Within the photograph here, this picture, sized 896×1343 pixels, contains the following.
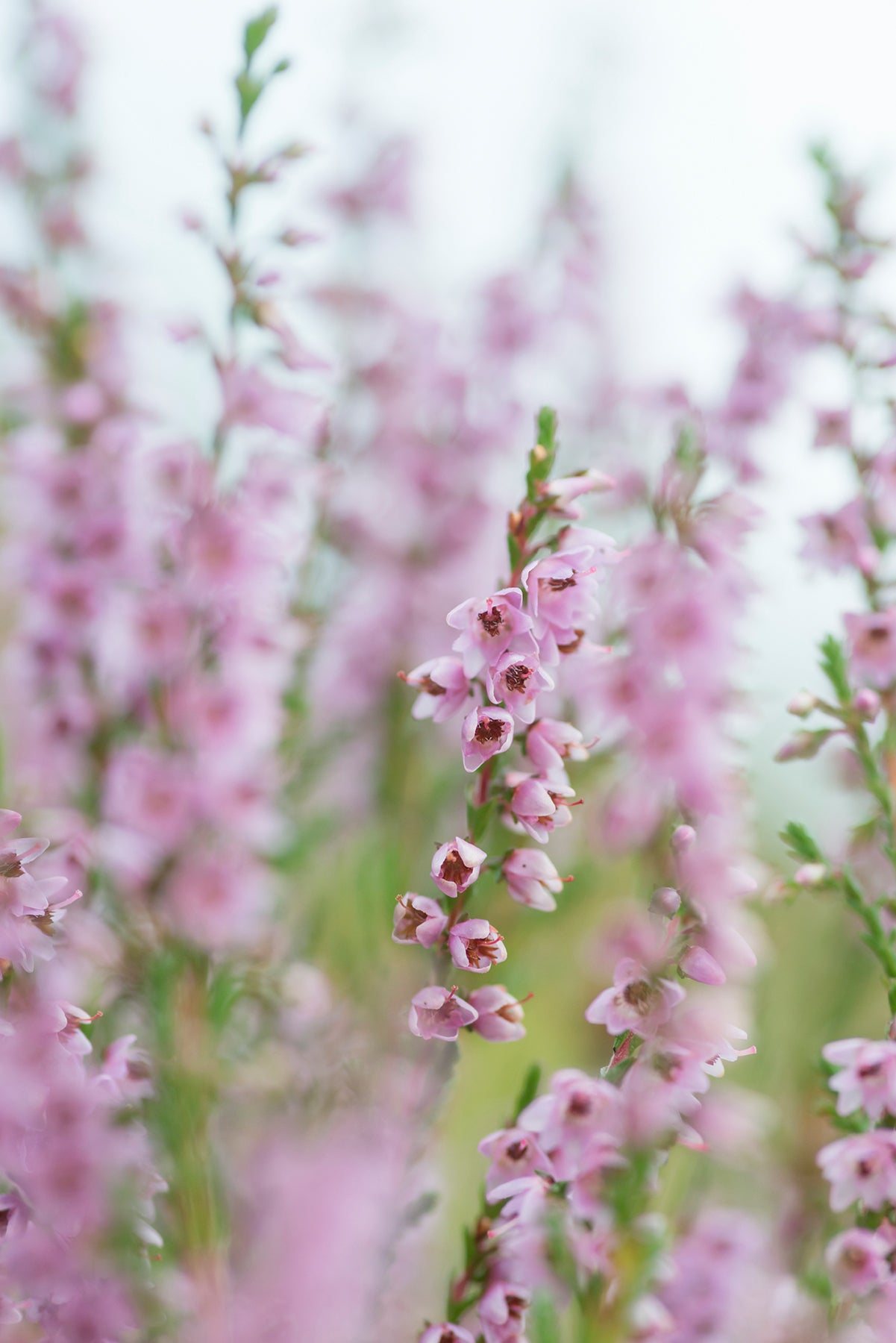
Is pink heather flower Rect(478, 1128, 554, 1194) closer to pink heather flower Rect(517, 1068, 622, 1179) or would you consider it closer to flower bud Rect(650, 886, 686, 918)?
pink heather flower Rect(517, 1068, 622, 1179)

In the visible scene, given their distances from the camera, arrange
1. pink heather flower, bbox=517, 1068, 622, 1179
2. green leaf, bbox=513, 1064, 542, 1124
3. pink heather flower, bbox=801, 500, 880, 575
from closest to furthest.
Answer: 1. pink heather flower, bbox=517, 1068, 622, 1179
2. green leaf, bbox=513, 1064, 542, 1124
3. pink heather flower, bbox=801, 500, 880, 575

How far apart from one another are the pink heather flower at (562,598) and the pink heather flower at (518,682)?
0.03m

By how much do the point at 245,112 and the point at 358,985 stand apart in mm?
1034

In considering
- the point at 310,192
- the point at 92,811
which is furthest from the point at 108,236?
the point at 92,811

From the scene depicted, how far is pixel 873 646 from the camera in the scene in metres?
0.86

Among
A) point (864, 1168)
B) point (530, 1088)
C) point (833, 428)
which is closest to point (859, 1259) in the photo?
point (864, 1168)

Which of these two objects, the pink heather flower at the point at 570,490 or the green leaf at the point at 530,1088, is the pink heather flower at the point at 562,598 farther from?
the green leaf at the point at 530,1088

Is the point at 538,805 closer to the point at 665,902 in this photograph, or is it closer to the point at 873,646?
the point at 665,902

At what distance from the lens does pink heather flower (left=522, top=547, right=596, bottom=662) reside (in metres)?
0.64

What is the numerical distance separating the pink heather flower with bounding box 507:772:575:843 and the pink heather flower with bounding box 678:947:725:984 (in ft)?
0.32

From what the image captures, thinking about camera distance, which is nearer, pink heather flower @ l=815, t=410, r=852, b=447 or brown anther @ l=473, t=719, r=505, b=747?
brown anther @ l=473, t=719, r=505, b=747

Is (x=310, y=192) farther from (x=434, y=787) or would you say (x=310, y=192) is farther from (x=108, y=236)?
(x=434, y=787)

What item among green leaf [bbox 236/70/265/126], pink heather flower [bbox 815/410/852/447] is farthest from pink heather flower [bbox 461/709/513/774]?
green leaf [bbox 236/70/265/126]

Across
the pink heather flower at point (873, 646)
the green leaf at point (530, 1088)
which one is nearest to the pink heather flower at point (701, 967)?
the green leaf at point (530, 1088)
